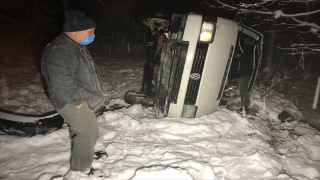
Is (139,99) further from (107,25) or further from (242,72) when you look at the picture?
(107,25)

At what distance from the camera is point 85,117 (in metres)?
2.67

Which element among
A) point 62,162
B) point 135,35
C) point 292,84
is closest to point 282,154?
point 62,162

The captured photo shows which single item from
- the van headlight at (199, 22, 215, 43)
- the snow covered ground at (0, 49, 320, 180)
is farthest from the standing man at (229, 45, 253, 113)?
the van headlight at (199, 22, 215, 43)

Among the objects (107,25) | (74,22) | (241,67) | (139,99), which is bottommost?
(139,99)

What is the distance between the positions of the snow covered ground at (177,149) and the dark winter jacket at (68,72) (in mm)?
1088

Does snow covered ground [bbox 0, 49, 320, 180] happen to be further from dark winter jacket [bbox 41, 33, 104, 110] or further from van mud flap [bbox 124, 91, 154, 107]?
dark winter jacket [bbox 41, 33, 104, 110]

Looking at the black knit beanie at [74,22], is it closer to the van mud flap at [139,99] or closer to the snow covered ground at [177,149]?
the snow covered ground at [177,149]

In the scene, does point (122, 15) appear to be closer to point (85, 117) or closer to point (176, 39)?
point (176, 39)

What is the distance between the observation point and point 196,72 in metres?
3.97

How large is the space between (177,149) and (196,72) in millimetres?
1366

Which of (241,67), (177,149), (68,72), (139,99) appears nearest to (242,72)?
(241,67)

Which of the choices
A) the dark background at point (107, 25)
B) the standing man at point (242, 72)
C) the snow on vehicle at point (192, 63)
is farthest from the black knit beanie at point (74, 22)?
the dark background at point (107, 25)

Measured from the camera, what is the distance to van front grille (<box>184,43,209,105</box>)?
12.8ft

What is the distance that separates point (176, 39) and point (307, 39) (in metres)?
11.5
